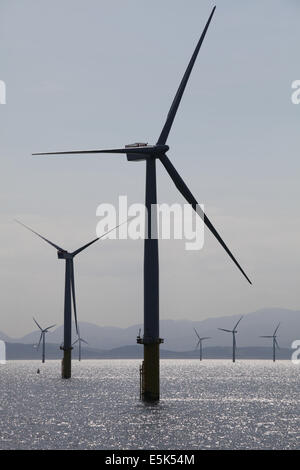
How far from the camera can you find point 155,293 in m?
99.2

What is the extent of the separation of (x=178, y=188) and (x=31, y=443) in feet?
120

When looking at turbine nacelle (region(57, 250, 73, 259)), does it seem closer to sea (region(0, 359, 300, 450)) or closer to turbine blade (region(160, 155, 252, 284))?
sea (region(0, 359, 300, 450))

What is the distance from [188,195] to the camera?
3802 inches

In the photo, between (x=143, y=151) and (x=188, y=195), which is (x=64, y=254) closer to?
(x=143, y=151)

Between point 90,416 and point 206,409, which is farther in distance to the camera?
point 206,409

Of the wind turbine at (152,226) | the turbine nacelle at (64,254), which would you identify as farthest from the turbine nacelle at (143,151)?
the turbine nacelle at (64,254)

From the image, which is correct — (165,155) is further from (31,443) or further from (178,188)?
(31,443)

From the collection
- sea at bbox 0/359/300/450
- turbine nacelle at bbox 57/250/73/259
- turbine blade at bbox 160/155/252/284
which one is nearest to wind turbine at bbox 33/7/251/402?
turbine blade at bbox 160/155/252/284

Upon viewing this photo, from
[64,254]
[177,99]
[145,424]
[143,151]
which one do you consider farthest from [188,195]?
[64,254]

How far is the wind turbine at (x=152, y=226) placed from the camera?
325 feet

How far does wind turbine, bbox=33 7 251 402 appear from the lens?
9906 centimetres

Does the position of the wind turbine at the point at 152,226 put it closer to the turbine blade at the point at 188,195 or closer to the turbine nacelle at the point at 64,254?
the turbine blade at the point at 188,195
